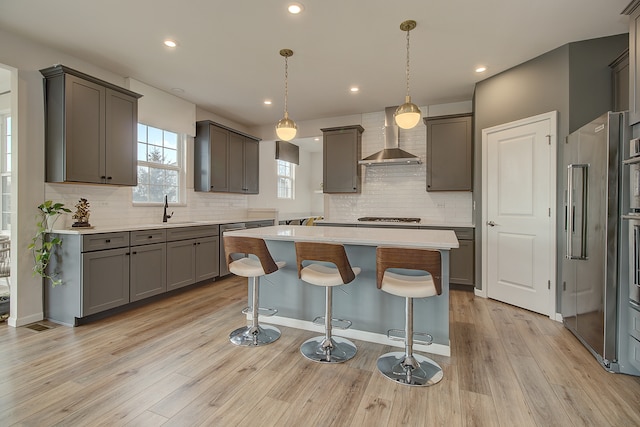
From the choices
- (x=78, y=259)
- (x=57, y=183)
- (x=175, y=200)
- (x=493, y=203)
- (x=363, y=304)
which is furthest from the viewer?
(x=175, y=200)

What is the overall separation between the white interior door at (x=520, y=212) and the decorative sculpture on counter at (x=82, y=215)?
15.2 feet

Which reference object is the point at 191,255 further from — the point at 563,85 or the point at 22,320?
the point at 563,85

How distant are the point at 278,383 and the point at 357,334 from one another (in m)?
0.89

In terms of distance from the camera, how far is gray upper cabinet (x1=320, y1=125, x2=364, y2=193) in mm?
5125

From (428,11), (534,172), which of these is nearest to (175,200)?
(428,11)

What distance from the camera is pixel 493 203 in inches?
150

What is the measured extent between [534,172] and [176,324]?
13.5 ft

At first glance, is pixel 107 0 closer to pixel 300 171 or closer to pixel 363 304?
pixel 363 304

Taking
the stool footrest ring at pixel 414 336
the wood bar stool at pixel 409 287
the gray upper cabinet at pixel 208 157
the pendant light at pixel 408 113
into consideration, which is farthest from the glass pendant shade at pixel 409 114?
the gray upper cabinet at pixel 208 157

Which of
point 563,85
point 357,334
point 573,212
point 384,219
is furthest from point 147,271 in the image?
point 563,85

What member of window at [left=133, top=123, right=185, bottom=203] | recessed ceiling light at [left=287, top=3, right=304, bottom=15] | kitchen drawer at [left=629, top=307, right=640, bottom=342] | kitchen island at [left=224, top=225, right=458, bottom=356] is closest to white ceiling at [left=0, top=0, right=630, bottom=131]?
recessed ceiling light at [left=287, top=3, right=304, bottom=15]

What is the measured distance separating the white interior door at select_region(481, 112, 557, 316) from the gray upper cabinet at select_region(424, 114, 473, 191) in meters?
0.50

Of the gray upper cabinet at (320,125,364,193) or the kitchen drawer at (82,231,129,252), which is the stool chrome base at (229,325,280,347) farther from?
the gray upper cabinet at (320,125,364,193)

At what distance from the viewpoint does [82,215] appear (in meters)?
3.19
